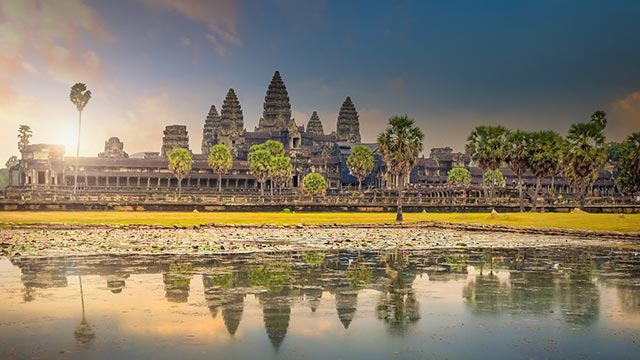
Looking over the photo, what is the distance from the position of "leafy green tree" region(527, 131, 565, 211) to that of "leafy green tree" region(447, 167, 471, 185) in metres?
79.7

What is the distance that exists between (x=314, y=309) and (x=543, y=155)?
77.3 metres

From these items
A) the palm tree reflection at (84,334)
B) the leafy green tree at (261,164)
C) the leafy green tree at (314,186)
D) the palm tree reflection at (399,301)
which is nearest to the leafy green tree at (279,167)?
the leafy green tree at (261,164)

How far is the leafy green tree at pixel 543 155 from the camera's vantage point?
9231cm

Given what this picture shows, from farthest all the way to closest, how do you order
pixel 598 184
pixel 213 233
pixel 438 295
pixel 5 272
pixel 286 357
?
pixel 598 184, pixel 213 233, pixel 5 272, pixel 438 295, pixel 286 357

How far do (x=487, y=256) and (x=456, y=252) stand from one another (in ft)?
7.86

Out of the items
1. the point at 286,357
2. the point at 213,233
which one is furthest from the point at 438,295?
the point at 213,233

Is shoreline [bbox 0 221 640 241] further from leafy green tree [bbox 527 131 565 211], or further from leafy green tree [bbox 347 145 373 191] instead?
leafy green tree [bbox 347 145 373 191]

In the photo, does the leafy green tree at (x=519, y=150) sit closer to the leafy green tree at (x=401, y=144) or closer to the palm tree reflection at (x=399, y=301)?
the leafy green tree at (x=401, y=144)

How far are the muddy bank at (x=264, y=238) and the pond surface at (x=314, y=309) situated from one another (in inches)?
209

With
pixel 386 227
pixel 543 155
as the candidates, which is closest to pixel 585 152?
pixel 543 155

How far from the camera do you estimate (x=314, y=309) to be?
20781mm

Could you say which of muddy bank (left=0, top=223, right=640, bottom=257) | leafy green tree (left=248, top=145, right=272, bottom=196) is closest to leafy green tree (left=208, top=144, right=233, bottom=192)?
leafy green tree (left=248, top=145, right=272, bottom=196)

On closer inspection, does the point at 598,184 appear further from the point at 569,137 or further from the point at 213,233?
the point at 213,233

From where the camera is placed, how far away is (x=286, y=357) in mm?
15375
